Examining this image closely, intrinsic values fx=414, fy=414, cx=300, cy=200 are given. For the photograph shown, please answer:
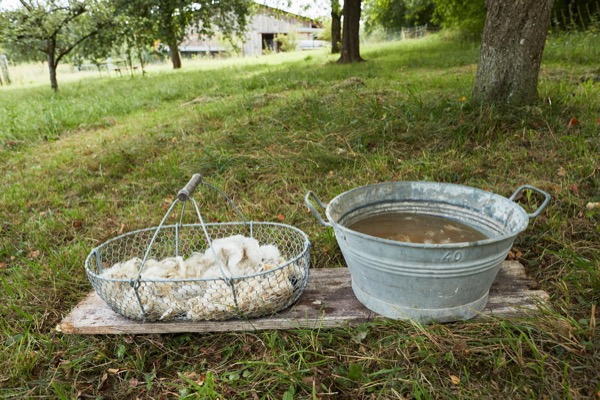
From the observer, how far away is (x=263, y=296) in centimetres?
183

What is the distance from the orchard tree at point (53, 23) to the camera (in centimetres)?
951

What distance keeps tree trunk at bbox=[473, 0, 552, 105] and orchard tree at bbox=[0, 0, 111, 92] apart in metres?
9.99

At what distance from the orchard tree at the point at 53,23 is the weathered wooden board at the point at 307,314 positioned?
990 cm

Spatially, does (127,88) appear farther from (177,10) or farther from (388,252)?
(388,252)

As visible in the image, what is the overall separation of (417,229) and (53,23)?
36.8 feet

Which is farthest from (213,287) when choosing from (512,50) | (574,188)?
(512,50)

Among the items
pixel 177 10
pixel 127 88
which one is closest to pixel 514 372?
pixel 127 88

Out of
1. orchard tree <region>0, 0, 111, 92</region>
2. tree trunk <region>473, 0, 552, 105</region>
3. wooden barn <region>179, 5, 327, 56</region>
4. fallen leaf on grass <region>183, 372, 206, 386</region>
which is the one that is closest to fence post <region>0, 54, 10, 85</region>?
orchard tree <region>0, 0, 111, 92</region>

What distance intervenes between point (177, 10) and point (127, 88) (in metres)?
3.33

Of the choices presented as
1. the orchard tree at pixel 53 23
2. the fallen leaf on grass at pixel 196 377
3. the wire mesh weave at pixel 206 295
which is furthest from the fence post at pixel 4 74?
the fallen leaf on grass at pixel 196 377

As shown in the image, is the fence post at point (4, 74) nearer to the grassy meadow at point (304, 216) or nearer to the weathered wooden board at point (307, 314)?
the grassy meadow at point (304, 216)

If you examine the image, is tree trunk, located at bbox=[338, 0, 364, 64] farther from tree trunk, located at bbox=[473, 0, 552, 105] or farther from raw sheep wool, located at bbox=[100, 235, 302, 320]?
raw sheep wool, located at bbox=[100, 235, 302, 320]

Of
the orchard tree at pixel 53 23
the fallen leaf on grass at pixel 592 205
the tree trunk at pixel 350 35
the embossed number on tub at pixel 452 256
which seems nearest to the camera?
the embossed number on tub at pixel 452 256

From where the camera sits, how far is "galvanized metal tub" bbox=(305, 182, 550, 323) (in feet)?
5.08
